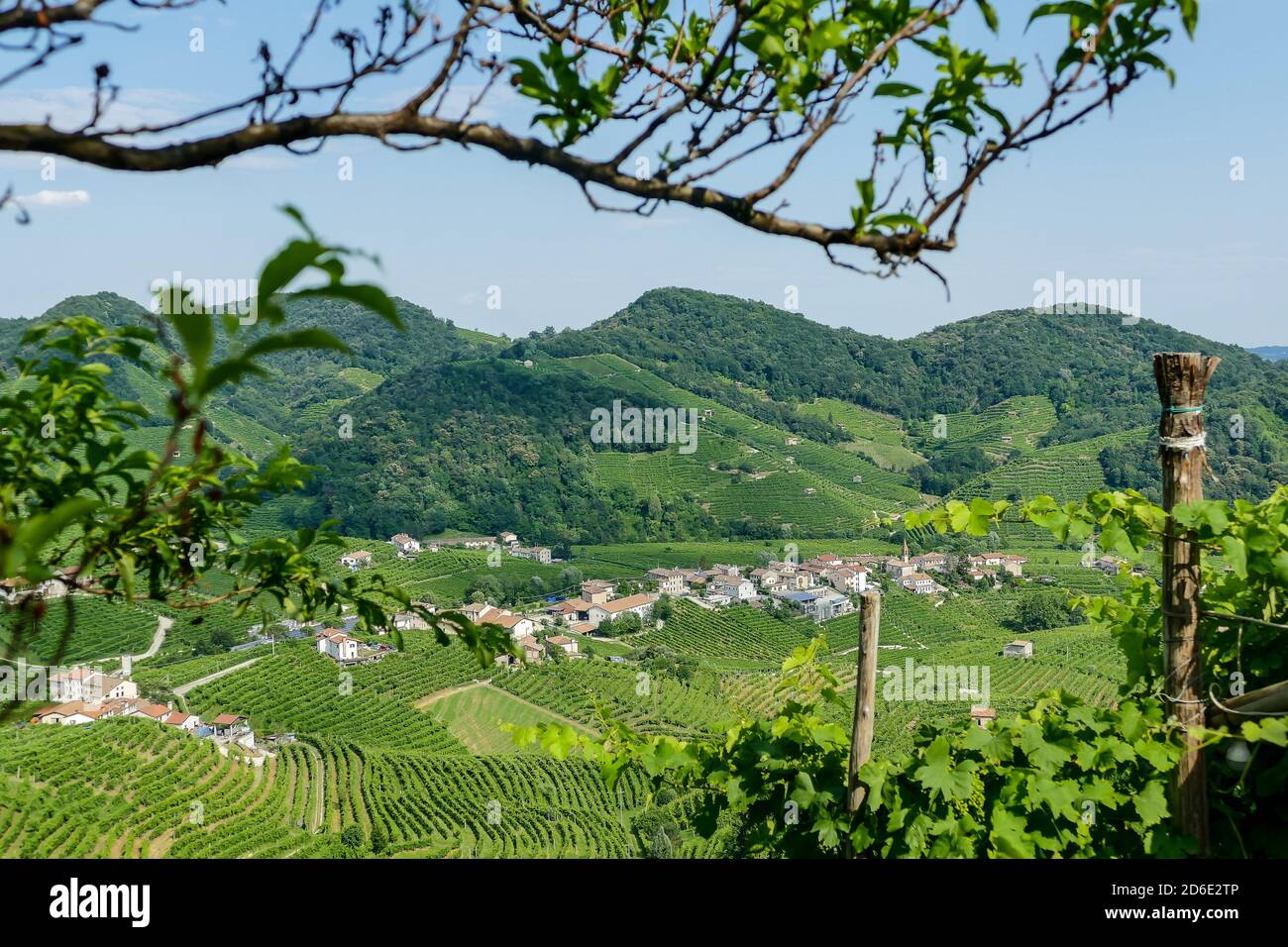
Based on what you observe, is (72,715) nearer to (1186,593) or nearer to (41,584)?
(41,584)

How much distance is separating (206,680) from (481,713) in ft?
31.2

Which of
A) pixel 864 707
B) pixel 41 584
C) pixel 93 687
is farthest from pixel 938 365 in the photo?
pixel 41 584

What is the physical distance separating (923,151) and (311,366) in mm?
91624

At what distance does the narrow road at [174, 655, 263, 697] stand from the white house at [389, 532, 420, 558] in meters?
12.3

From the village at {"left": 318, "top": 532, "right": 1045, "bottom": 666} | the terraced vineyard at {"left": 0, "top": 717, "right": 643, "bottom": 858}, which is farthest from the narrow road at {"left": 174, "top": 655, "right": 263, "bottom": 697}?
the terraced vineyard at {"left": 0, "top": 717, "right": 643, "bottom": 858}

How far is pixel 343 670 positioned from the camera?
3444 cm

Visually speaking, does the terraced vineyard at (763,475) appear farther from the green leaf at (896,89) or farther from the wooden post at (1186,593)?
the green leaf at (896,89)

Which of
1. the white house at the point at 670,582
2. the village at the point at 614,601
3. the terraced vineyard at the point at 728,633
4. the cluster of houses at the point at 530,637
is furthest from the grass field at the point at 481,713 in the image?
the white house at the point at 670,582

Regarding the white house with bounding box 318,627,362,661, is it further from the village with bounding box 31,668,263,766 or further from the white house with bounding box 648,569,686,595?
the white house with bounding box 648,569,686,595

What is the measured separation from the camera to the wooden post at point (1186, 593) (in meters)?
2.05

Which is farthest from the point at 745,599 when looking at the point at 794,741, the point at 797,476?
the point at 794,741

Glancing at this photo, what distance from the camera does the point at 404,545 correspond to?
47375 mm

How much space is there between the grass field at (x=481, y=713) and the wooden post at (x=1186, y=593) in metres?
29.0

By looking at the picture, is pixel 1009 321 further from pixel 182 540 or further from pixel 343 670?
pixel 182 540
